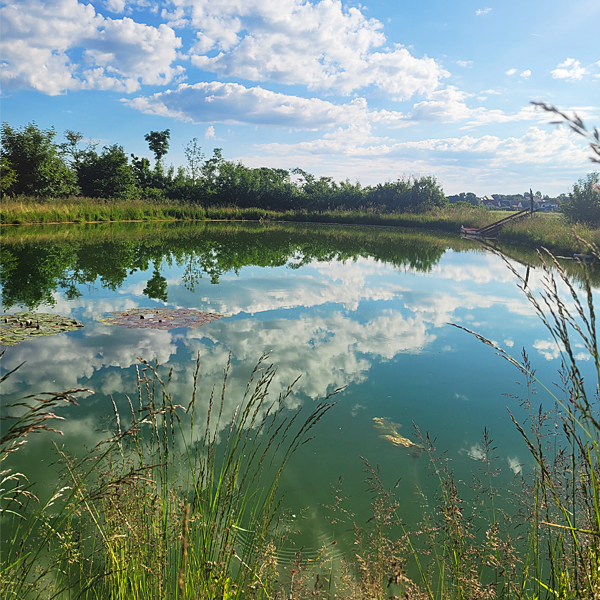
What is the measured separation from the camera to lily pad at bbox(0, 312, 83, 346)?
483 centimetres

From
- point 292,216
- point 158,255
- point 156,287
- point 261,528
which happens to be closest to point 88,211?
point 158,255

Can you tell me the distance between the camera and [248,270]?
33.0 ft

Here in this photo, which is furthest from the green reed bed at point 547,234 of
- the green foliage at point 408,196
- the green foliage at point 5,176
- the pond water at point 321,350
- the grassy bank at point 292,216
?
the green foliage at point 5,176

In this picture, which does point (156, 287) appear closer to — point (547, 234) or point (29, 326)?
point (29, 326)

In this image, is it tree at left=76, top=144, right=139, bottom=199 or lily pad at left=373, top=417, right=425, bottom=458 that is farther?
tree at left=76, top=144, right=139, bottom=199

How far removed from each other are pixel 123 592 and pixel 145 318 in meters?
4.83

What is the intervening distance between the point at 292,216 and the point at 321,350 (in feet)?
75.7

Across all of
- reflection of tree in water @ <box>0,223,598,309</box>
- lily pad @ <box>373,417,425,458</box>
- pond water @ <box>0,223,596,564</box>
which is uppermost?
reflection of tree in water @ <box>0,223,598,309</box>

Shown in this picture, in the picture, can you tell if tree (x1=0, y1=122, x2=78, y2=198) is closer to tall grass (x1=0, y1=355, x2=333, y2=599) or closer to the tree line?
the tree line

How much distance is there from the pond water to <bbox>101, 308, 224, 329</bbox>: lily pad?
0.15 m

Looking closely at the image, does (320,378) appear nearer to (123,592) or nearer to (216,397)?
(216,397)

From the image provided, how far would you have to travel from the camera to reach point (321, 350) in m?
4.80

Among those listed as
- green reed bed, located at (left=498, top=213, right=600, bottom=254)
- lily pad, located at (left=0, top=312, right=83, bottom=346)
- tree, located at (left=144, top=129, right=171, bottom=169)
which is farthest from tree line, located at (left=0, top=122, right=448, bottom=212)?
lily pad, located at (left=0, top=312, right=83, bottom=346)

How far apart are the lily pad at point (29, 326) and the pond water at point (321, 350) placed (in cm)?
17
